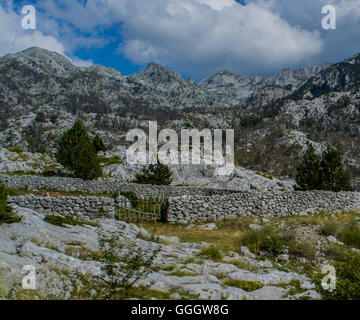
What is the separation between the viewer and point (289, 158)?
12150 cm

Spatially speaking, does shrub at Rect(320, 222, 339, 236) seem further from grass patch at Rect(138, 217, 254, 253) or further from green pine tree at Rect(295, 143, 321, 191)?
green pine tree at Rect(295, 143, 321, 191)

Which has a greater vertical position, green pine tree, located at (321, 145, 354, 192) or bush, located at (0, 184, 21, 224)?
green pine tree, located at (321, 145, 354, 192)

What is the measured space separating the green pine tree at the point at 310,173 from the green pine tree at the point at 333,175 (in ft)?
1.73

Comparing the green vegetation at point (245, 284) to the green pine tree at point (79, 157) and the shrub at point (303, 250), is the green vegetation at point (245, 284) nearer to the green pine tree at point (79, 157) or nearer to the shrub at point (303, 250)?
the shrub at point (303, 250)

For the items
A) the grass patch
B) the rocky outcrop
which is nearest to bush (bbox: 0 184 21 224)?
the rocky outcrop

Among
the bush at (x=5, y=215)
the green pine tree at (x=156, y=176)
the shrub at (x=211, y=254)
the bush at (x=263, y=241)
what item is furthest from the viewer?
the green pine tree at (x=156, y=176)

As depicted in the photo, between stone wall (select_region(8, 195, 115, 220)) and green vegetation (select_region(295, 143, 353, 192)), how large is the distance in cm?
2008

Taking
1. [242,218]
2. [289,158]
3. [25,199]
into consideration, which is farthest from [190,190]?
[289,158]

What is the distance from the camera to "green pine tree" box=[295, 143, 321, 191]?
25141mm

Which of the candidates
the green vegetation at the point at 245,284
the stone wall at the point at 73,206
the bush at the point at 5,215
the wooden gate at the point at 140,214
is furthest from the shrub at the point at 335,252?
the bush at the point at 5,215

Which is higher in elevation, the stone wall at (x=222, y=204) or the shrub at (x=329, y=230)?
the stone wall at (x=222, y=204)

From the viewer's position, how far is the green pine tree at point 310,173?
2514 centimetres

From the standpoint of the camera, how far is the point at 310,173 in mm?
25719

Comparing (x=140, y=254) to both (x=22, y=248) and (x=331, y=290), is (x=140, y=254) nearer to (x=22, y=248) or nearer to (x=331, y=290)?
(x=22, y=248)
